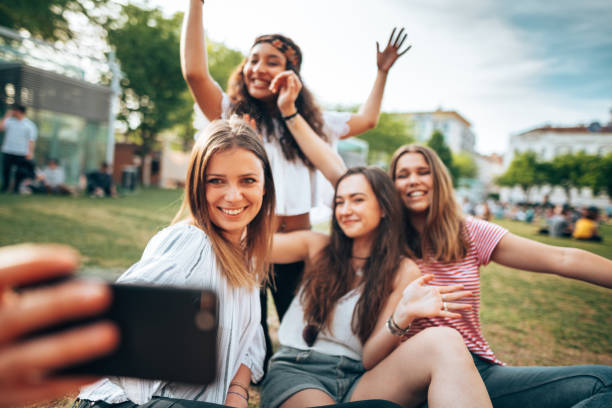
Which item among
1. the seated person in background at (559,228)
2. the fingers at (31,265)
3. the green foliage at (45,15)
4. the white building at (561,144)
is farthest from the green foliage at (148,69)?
the white building at (561,144)

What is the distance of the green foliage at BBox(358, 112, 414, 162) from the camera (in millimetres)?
45656

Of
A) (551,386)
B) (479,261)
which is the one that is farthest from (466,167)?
(551,386)

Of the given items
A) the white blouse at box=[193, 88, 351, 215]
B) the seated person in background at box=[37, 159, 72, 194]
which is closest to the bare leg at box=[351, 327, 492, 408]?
the white blouse at box=[193, 88, 351, 215]

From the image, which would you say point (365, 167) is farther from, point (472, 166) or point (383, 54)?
point (472, 166)

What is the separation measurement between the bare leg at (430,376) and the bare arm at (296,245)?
96 cm

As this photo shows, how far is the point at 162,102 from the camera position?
25109 mm

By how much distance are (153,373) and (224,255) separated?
1.08m

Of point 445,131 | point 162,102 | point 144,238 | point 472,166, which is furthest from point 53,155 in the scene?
point 445,131

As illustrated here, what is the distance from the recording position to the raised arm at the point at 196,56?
2.38m

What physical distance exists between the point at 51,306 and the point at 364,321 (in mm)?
1864

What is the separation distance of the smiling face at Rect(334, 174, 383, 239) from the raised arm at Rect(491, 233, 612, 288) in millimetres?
931

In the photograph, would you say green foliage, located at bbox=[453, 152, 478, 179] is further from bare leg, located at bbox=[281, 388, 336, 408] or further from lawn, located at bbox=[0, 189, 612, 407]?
bare leg, located at bbox=[281, 388, 336, 408]

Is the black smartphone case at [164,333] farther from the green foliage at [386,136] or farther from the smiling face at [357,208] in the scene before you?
the green foliage at [386,136]

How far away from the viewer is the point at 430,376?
67.9 inches
